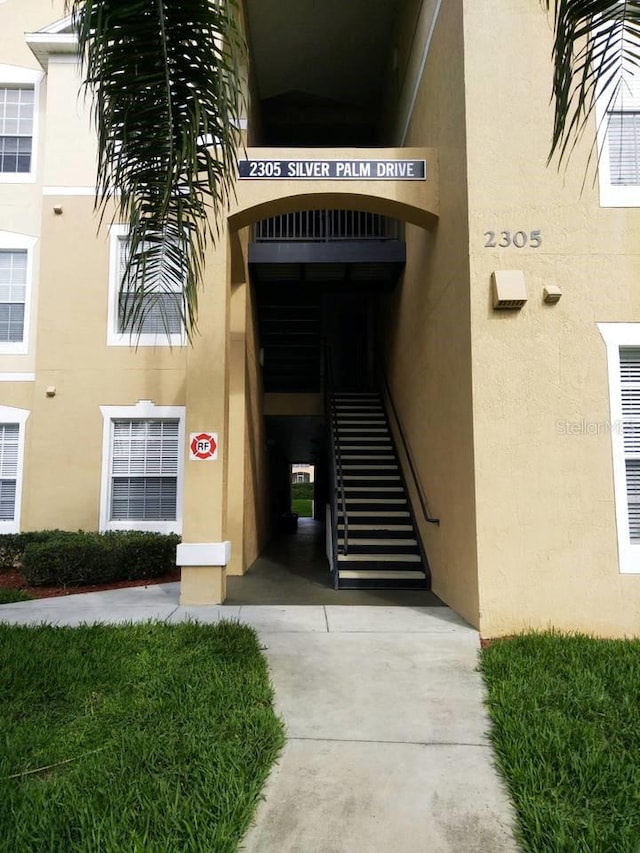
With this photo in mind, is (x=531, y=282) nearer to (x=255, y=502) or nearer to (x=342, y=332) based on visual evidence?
(x=255, y=502)

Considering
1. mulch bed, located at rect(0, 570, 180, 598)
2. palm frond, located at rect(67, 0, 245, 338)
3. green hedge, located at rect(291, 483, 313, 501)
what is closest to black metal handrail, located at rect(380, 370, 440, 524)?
mulch bed, located at rect(0, 570, 180, 598)

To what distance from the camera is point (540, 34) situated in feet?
19.3

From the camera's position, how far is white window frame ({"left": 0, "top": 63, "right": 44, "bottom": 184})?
10.2 meters

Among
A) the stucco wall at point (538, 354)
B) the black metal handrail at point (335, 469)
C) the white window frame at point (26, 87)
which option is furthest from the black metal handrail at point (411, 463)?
the white window frame at point (26, 87)

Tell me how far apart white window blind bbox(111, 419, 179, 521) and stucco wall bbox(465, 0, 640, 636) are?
5888 millimetres

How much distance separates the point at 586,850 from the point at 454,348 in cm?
455

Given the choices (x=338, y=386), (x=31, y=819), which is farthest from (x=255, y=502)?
(x=31, y=819)

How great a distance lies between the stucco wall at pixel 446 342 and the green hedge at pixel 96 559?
3835 mm

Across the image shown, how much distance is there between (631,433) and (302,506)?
136 ft

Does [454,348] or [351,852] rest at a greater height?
[454,348]

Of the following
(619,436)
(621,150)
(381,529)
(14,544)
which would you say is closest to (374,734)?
(619,436)

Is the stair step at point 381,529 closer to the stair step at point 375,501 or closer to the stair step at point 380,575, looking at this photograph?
the stair step at point 375,501

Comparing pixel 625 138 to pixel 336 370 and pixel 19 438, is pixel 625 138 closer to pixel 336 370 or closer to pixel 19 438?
pixel 336 370

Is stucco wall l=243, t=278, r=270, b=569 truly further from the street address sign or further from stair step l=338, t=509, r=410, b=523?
the street address sign
